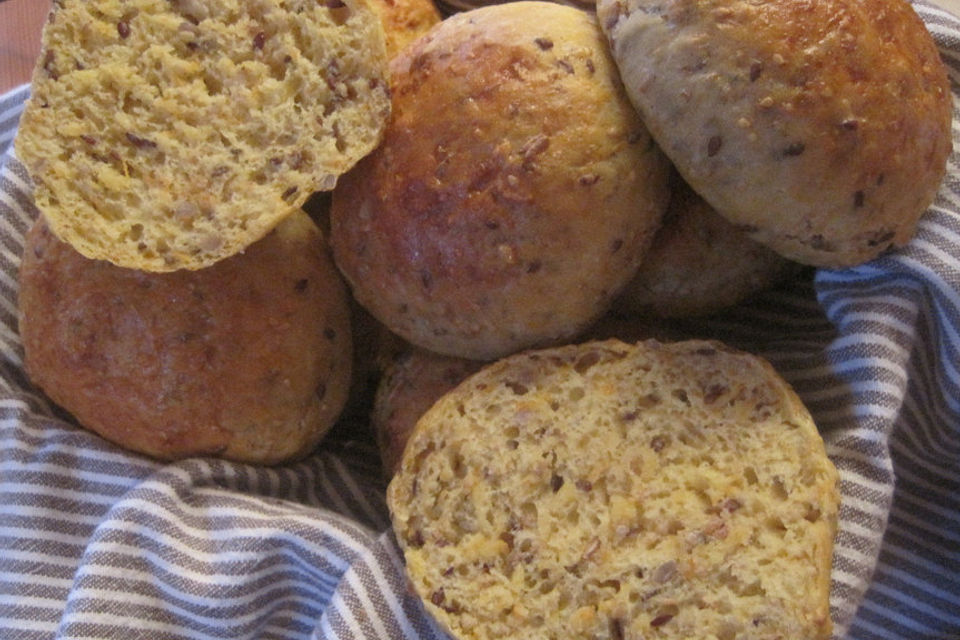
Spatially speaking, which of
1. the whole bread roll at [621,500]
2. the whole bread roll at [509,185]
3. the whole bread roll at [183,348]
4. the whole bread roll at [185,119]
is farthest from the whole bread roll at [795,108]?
the whole bread roll at [183,348]

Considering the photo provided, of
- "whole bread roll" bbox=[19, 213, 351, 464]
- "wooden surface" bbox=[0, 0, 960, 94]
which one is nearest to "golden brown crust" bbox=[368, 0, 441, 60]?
"whole bread roll" bbox=[19, 213, 351, 464]

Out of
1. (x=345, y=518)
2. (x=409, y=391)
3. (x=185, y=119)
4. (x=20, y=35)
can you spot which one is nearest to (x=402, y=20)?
(x=185, y=119)

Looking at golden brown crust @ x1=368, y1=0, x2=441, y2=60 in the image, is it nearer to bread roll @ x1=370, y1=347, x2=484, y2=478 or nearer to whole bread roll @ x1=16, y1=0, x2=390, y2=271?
whole bread roll @ x1=16, y1=0, x2=390, y2=271

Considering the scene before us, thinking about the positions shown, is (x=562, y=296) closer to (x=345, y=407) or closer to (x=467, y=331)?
(x=467, y=331)

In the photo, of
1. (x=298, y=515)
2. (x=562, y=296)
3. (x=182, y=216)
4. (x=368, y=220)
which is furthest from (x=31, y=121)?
(x=562, y=296)

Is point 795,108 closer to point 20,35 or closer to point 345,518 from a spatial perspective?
point 345,518

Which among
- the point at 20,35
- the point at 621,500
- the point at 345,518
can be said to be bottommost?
→ the point at 345,518
